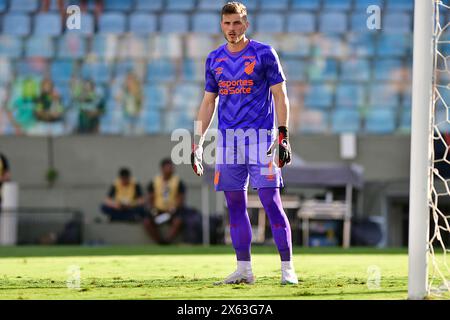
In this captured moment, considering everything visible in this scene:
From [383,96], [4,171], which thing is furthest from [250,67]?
[383,96]

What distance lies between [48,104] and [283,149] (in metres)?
12.2

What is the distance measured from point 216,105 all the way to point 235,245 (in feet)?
3.26

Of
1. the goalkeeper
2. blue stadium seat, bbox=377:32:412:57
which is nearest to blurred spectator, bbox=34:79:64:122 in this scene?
blue stadium seat, bbox=377:32:412:57

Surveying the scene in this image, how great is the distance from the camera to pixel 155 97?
18.2m

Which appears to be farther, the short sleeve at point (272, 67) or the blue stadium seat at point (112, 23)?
the blue stadium seat at point (112, 23)

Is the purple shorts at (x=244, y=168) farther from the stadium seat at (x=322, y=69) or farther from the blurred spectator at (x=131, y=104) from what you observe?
the stadium seat at (x=322, y=69)

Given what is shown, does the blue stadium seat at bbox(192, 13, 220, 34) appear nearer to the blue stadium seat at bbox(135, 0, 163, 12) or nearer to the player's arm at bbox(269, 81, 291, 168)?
the blue stadium seat at bbox(135, 0, 163, 12)

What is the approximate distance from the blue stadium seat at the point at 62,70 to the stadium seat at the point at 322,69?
4.33m

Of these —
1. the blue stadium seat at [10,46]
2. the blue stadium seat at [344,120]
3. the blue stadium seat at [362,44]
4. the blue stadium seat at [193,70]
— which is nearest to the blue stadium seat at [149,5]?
the blue stadium seat at [193,70]

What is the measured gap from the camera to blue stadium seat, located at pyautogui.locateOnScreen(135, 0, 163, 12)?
749 inches

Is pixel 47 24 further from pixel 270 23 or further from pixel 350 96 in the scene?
pixel 350 96

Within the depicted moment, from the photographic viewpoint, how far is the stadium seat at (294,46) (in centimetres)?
1833
